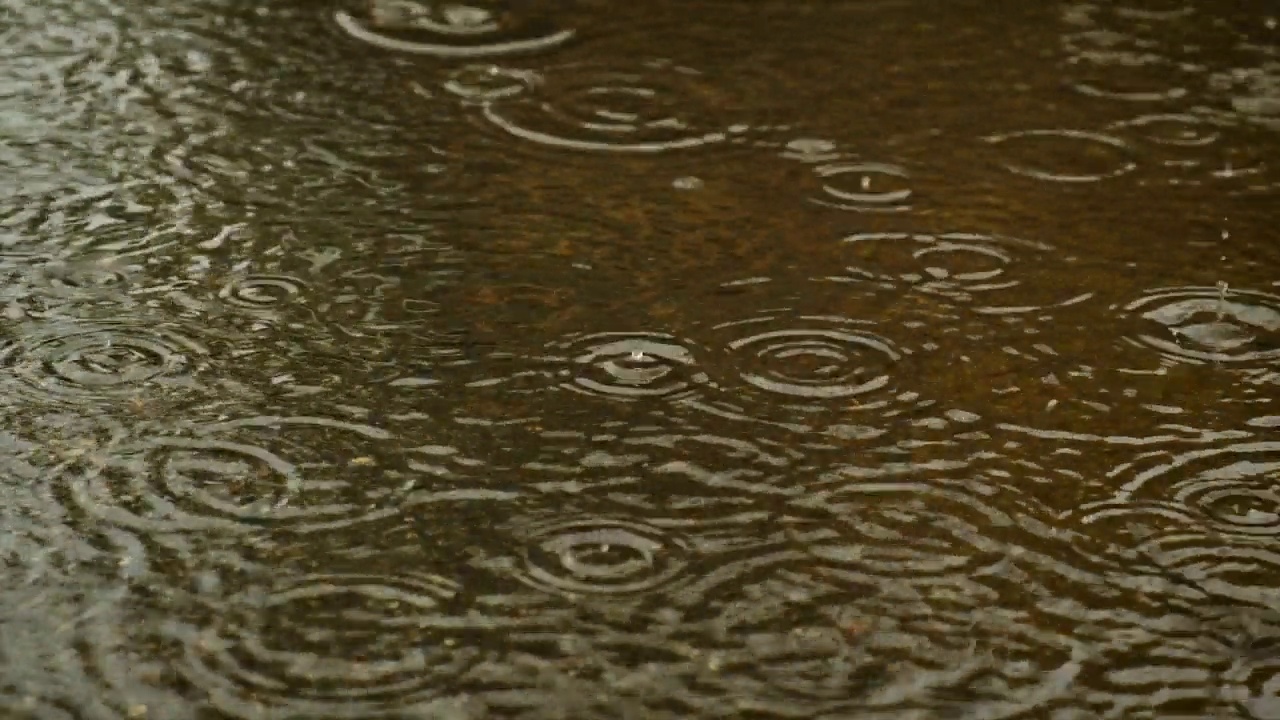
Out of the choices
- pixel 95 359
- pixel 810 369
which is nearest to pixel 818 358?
pixel 810 369

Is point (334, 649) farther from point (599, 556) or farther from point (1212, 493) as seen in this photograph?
point (1212, 493)

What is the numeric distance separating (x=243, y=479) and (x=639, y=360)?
20.0 inches

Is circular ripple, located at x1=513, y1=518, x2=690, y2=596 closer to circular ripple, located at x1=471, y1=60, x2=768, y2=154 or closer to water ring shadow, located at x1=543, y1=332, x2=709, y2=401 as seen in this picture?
water ring shadow, located at x1=543, y1=332, x2=709, y2=401

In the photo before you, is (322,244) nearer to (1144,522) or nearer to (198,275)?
(198,275)

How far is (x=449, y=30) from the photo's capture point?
292 centimetres

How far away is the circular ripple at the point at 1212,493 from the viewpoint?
1812mm

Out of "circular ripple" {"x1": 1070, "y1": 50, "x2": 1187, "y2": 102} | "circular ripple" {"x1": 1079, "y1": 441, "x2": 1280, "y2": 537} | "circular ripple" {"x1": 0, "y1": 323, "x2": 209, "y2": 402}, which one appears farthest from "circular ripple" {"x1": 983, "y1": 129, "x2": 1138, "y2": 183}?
"circular ripple" {"x1": 0, "y1": 323, "x2": 209, "y2": 402}

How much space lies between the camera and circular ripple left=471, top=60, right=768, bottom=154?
8.52 feet

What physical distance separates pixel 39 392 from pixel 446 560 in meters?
0.59

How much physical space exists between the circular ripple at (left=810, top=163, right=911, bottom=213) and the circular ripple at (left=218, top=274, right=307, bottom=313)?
2.49ft

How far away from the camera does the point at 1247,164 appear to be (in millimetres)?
2574

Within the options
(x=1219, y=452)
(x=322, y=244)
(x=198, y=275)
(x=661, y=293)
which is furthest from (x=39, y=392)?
(x=1219, y=452)

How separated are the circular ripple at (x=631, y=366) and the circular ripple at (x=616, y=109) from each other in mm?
542

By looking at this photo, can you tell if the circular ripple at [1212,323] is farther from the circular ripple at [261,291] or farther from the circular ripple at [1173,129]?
the circular ripple at [261,291]
